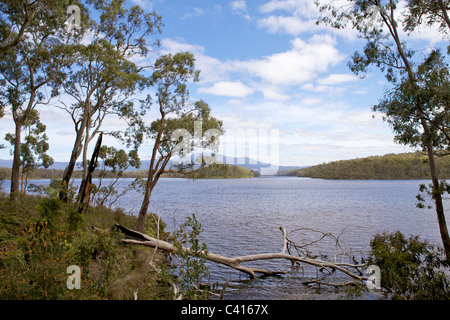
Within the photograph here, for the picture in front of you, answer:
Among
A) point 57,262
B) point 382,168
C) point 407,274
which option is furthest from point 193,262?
point 382,168

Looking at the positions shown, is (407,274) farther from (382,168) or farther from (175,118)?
(382,168)

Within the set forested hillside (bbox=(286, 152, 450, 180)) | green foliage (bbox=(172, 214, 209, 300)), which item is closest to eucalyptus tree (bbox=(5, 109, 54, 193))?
green foliage (bbox=(172, 214, 209, 300))

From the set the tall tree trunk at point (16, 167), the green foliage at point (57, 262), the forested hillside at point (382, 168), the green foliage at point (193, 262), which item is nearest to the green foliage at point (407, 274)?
the green foliage at point (193, 262)

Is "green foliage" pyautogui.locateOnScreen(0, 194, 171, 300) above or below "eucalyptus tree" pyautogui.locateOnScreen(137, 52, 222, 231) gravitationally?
below

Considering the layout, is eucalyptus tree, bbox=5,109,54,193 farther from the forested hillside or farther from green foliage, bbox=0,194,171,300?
the forested hillside

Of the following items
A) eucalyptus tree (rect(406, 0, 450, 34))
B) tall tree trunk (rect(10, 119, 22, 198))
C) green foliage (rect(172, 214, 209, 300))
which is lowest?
green foliage (rect(172, 214, 209, 300))

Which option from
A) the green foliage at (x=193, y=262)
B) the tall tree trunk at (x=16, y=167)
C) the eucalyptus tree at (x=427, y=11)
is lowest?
the green foliage at (x=193, y=262)

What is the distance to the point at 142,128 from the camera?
2106 cm

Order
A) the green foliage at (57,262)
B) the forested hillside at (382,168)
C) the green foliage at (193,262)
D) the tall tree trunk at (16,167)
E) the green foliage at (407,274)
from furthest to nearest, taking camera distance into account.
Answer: the forested hillside at (382,168) → the tall tree trunk at (16,167) → the green foliage at (407,274) → the green foliage at (193,262) → the green foliage at (57,262)

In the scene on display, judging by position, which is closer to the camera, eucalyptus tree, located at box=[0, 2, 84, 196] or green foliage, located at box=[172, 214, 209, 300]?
green foliage, located at box=[172, 214, 209, 300]

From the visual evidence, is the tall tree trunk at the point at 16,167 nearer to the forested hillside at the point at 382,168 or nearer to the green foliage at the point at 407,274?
the green foliage at the point at 407,274

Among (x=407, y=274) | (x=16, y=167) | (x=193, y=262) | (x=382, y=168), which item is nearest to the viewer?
(x=193, y=262)
